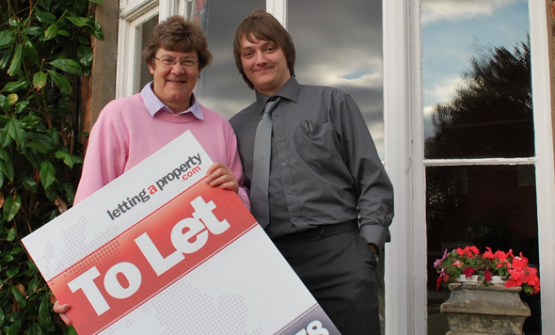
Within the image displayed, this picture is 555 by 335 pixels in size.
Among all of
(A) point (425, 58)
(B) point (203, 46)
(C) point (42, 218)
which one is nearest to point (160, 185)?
(B) point (203, 46)

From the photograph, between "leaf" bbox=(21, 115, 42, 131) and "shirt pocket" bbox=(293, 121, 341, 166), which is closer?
"shirt pocket" bbox=(293, 121, 341, 166)

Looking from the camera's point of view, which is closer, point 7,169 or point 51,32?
point 7,169

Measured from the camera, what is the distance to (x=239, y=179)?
5.08 ft

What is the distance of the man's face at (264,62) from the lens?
5.07 feet

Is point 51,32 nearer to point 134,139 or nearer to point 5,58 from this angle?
point 5,58

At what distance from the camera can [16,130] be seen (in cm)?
256

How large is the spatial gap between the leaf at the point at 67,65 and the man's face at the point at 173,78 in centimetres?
149

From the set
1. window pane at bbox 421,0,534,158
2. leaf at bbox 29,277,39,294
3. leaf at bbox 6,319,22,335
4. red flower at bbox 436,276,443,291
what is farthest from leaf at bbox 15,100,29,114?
red flower at bbox 436,276,443,291

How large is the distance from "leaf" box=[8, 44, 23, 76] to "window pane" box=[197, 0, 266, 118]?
0.95 meters

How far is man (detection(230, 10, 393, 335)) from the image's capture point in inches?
55.0

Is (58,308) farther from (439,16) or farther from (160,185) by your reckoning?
(439,16)

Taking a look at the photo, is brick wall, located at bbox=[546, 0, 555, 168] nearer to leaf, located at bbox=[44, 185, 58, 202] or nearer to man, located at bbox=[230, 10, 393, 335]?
man, located at bbox=[230, 10, 393, 335]

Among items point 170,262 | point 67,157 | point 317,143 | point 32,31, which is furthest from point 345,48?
point 32,31

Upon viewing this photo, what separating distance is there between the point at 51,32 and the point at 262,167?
6.26 ft
